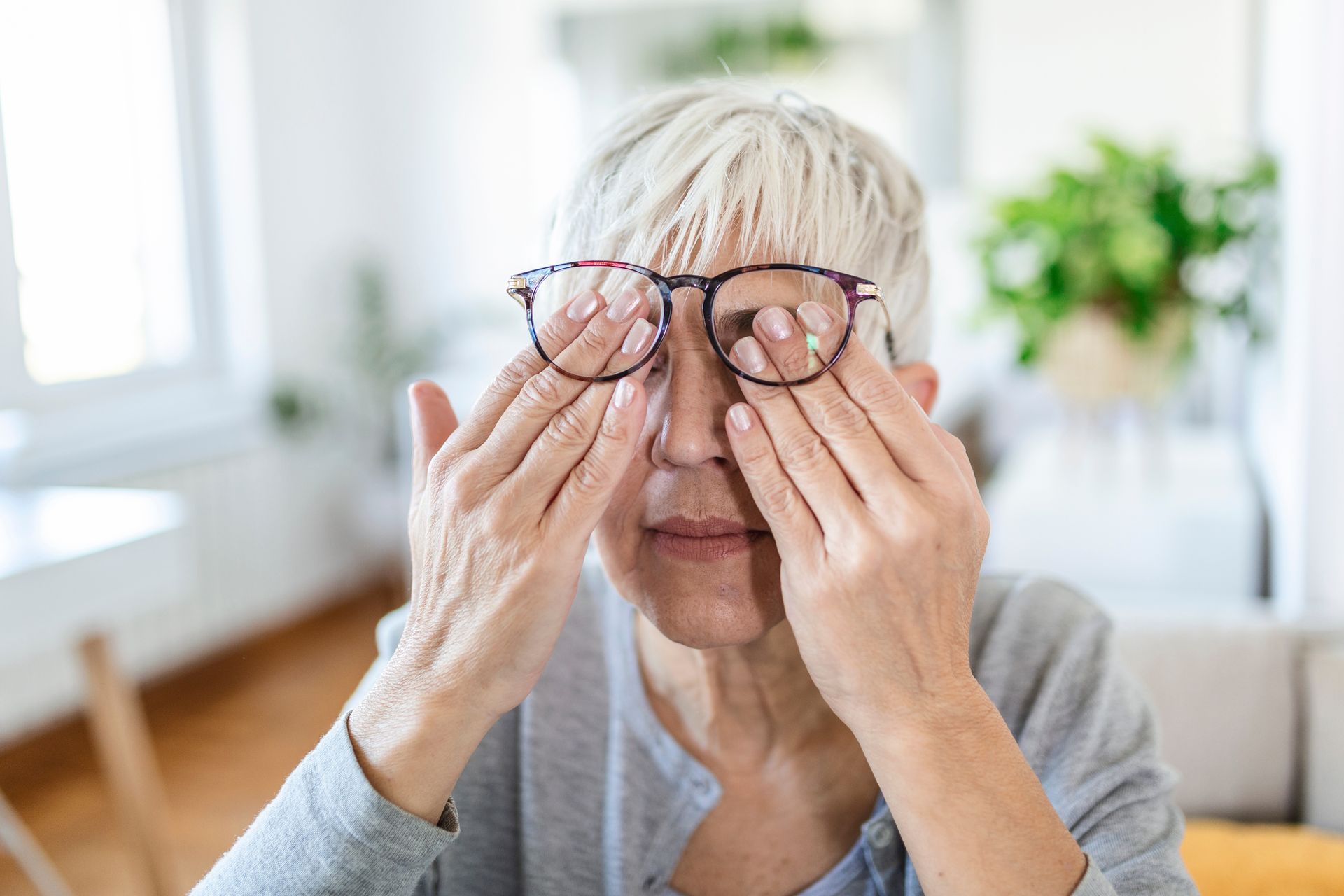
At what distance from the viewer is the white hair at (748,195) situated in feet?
3.15

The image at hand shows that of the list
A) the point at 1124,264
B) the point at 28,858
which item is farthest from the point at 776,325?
the point at 28,858

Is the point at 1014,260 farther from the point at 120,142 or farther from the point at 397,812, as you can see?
the point at 120,142

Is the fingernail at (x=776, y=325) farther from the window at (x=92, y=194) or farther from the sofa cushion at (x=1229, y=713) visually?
the window at (x=92, y=194)

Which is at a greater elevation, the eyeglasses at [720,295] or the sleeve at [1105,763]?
→ the eyeglasses at [720,295]

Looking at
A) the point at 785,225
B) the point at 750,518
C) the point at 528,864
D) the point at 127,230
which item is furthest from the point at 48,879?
the point at 127,230

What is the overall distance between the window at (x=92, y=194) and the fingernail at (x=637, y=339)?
282 cm

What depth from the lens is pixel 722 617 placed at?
0.95 meters

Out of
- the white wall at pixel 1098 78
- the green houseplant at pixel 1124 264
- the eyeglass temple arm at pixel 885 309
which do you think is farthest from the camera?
the white wall at pixel 1098 78

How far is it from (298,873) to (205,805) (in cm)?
221

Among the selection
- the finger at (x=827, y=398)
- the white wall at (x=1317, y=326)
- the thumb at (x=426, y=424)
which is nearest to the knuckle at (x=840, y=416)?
the finger at (x=827, y=398)

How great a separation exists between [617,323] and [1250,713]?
1.05 meters

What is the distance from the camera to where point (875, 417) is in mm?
812

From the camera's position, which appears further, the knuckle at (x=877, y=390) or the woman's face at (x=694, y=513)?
the woman's face at (x=694, y=513)

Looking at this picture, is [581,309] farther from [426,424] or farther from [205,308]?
[205,308]
